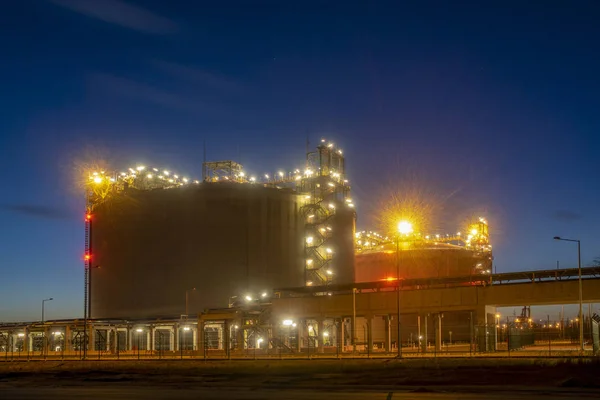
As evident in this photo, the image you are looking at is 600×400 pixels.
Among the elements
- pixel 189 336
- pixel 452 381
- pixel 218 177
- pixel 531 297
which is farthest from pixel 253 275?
pixel 452 381

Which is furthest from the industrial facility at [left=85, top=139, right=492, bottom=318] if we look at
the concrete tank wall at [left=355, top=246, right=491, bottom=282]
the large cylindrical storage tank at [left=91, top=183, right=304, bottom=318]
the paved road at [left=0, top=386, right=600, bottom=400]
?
the paved road at [left=0, top=386, right=600, bottom=400]

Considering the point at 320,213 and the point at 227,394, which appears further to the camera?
the point at 320,213

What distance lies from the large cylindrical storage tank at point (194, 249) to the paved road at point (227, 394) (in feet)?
204

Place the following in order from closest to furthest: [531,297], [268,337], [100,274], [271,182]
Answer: [531,297] < [268,337] < [100,274] < [271,182]

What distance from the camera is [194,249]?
354 feet

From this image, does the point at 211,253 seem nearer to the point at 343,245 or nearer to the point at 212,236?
the point at 212,236

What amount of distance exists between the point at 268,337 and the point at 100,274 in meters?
40.9

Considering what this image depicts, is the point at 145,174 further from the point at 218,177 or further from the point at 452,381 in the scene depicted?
the point at 452,381

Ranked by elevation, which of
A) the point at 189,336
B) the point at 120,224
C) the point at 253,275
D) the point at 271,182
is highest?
the point at 271,182

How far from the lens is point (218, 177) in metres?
119

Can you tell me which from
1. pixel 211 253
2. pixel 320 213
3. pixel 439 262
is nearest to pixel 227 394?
pixel 211 253

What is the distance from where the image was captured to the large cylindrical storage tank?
10669 centimetres

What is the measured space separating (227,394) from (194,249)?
71662 millimetres

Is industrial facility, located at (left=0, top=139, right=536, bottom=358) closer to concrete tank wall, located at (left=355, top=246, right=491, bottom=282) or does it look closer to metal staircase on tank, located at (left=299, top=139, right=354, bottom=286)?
metal staircase on tank, located at (left=299, top=139, right=354, bottom=286)
